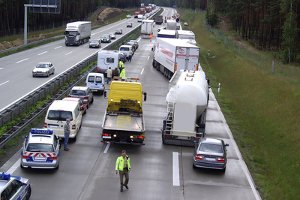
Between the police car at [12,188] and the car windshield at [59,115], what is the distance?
28.7 feet

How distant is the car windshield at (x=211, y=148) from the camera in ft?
75.2

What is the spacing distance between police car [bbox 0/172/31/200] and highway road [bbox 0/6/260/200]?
173 cm

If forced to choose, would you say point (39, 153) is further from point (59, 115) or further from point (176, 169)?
point (176, 169)

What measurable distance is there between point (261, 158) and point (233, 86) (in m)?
24.1

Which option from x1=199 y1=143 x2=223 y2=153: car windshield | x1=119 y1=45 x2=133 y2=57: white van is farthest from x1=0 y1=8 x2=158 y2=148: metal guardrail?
Answer: x1=119 y1=45 x2=133 y2=57: white van

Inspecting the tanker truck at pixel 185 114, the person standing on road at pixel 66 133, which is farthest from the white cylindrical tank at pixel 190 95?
the person standing on road at pixel 66 133

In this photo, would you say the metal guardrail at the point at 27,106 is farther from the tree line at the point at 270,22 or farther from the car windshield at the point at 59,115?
the tree line at the point at 270,22

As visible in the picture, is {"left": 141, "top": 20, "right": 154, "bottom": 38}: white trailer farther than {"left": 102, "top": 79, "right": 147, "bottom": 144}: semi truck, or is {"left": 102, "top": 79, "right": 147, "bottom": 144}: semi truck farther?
{"left": 141, "top": 20, "right": 154, "bottom": 38}: white trailer

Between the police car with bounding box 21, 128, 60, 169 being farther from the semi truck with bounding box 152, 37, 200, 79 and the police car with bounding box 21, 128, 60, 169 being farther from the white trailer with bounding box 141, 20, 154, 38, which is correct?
the white trailer with bounding box 141, 20, 154, 38

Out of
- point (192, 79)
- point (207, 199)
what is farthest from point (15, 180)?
point (192, 79)

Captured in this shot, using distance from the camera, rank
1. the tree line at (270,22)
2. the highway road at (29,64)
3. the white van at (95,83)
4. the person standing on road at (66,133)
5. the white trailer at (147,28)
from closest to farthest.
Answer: the person standing on road at (66,133)
the highway road at (29,64)
the white van at (95,83)
the tree line at (270,22)
the white trailer at (147,28)

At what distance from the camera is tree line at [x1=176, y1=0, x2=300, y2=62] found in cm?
6203

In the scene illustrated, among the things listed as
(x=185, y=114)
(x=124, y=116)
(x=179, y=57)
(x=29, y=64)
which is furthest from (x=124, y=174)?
(x=29, y=64)

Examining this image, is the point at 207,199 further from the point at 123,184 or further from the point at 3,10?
the point at 3,10
